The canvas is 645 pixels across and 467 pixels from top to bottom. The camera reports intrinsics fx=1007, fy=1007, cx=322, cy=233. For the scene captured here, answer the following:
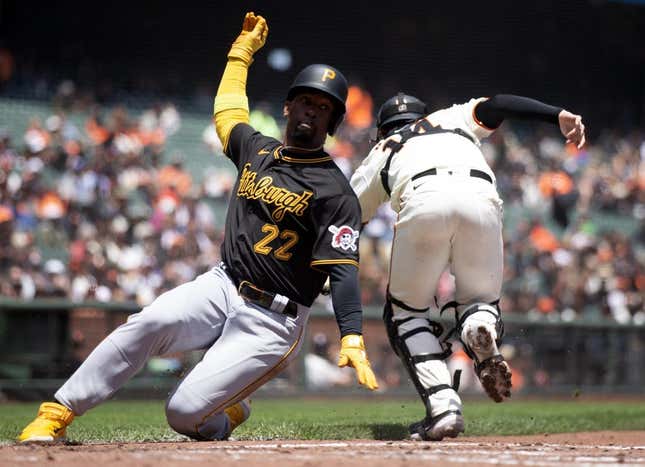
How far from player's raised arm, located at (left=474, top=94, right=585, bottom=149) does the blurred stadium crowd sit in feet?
20.0

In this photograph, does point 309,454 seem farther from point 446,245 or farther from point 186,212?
point 186,212

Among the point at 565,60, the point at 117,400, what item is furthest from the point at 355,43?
the point at 117,400

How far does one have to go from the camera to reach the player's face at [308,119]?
463 centimetres

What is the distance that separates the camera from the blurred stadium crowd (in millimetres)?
Answer: 11922

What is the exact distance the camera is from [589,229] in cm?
1630

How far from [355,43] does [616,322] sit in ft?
26.3

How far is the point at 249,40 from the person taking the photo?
5395 millimetres

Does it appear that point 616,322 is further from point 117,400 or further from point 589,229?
point 117,400

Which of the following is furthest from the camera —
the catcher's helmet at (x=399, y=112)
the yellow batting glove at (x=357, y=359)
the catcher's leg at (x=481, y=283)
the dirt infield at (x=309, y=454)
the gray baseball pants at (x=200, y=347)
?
the catcher's helmet at (x=399, y=112)

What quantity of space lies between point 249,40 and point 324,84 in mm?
959

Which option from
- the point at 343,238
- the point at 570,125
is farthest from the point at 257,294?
the point at 570,125

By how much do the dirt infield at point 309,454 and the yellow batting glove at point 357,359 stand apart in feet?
0.95

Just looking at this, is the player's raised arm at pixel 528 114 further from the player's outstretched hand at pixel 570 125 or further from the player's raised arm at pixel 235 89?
the player's raised arm at pixel 235 89

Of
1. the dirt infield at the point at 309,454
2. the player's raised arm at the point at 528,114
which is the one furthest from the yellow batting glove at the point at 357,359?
the player's raised arm at the point at 528,114
